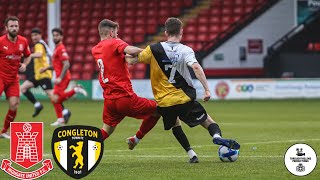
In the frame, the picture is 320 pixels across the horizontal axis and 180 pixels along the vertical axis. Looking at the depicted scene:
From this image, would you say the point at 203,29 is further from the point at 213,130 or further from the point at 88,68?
the point at 213,130

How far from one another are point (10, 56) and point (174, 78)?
5.09 metres

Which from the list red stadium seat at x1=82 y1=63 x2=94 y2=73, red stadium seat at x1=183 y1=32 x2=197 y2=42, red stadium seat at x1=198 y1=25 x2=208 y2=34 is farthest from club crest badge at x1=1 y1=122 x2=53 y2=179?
red stadium seat at x1=198 y1=25 x2=208 y2=34

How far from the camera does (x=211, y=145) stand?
548 inches

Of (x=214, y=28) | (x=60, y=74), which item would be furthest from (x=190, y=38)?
(x=60, y=74)

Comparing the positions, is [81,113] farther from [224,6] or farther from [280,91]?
[224,6]

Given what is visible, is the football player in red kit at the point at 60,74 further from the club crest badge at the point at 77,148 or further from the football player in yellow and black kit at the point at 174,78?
the club crest badge at the point at 77,148

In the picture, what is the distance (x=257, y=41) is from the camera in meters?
34.5

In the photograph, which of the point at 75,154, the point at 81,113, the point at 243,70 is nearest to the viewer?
the point at 75,154

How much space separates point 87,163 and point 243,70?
85.1 feet

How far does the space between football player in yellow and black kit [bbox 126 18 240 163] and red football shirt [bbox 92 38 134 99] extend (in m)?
0.33

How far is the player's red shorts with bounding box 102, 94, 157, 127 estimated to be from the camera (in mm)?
11250

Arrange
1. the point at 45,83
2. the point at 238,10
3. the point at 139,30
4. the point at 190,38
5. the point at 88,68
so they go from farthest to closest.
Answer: the point at 139,30 → the point at 238,10 → the point at 190,38 → the point at 88,68 → the point at 45,83

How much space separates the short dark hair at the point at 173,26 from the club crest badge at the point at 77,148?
8.50 ft

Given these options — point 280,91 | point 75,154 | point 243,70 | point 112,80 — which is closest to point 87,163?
point 75,154
